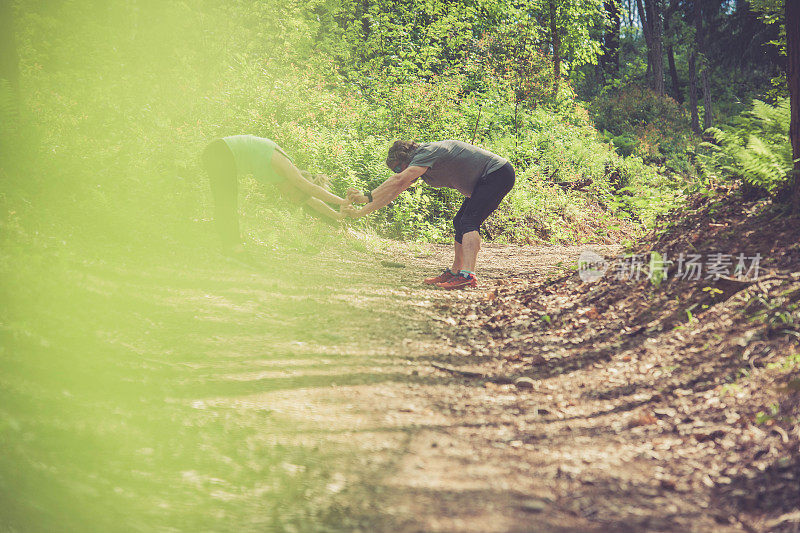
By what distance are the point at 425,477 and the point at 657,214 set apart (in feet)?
17.1

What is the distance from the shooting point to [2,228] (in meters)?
5.24

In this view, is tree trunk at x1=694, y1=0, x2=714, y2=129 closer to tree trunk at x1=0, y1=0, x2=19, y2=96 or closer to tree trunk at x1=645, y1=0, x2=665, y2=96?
tree trunk at x1=645, y1=0, x2=665, y2=96

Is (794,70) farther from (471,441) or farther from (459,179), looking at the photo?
(471,441)

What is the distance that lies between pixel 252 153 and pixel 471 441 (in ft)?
15.8

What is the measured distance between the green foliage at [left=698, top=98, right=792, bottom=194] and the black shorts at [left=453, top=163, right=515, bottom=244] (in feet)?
7.03

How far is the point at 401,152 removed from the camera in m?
6.54

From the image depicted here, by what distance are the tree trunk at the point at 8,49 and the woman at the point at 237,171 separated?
271 cm

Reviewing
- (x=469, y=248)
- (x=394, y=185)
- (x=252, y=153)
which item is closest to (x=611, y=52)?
(x=469, y=248)

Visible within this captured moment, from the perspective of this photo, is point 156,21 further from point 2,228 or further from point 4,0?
point 2,228

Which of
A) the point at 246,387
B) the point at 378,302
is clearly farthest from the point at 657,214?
the point at 246,387

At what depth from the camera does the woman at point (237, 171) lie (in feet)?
21.5

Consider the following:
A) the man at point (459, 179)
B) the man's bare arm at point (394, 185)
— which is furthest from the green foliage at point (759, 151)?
the man's bare arm at point (394, 185)

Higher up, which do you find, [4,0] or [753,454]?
[4,0]

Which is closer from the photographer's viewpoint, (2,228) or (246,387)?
(246,387)
